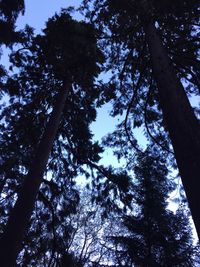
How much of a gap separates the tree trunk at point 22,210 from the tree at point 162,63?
2598 millimetres

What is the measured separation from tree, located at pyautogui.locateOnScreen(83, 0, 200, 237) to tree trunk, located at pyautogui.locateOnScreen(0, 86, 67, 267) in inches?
102

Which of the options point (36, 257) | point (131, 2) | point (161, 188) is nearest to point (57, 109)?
point (131, 2)

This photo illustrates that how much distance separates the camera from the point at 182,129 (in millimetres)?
3414

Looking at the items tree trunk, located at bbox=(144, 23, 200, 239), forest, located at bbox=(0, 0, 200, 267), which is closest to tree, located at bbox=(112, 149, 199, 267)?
forest, located at bbox=(0, 0, 200, 267)

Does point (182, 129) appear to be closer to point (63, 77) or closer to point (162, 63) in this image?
point (162, 63)

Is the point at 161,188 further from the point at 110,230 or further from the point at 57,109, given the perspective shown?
the point at 110,230

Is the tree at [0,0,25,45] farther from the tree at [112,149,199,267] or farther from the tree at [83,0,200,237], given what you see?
the tree at [112,149,199,267]

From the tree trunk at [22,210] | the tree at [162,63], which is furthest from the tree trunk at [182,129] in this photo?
the tree trunk at [22,210]

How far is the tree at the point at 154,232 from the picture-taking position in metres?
10.2

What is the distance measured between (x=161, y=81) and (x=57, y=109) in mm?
5147

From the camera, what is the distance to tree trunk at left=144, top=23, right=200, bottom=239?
9.19ft

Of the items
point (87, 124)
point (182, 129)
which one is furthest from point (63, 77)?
point (182, 129)

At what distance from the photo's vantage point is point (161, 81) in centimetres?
452

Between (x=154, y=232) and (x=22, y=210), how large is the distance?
725 cm
